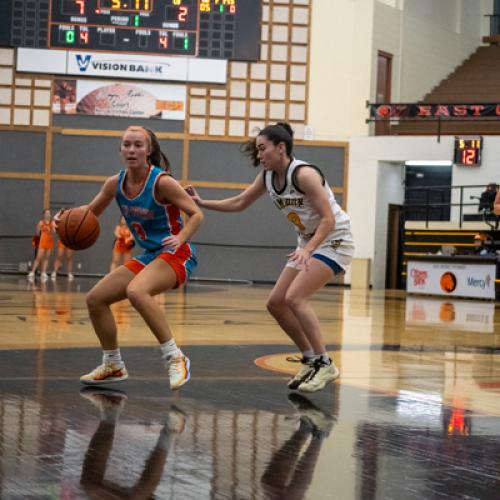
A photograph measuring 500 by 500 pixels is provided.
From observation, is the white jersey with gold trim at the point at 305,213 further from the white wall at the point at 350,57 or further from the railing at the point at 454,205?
the white wall at the point at 350,57

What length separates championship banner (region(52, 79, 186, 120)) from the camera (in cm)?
2916

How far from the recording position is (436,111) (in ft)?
92.2

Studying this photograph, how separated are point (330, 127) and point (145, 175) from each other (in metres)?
23.7

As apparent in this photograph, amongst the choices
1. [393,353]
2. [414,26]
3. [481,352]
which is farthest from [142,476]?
[414,26]

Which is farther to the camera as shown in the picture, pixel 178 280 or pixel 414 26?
pixel 414 26

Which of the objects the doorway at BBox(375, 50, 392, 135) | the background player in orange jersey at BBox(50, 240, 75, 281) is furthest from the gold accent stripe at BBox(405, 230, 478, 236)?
the background player in orange jersey at BBox(50, 240, 75, 281)

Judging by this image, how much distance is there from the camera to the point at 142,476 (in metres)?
4.08

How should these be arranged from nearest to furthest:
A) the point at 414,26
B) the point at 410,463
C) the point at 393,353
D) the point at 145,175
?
1. the point at 410,463
2. the point at 145,175
3. the point at 393,353
4. the point at 414,26

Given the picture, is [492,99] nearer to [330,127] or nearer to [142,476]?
[330,127]

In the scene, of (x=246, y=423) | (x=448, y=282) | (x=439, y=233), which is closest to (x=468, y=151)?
(x=439, y=233)

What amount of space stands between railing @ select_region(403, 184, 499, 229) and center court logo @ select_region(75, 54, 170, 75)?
A: 7767 mm

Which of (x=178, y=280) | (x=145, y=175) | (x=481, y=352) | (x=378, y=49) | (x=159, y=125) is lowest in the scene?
(x=481, y=352)

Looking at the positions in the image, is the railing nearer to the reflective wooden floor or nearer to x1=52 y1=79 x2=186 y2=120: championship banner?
x1=52 y1=79 x2=186 y2=120: championship banner

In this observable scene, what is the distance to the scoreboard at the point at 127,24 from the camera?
2731cm
